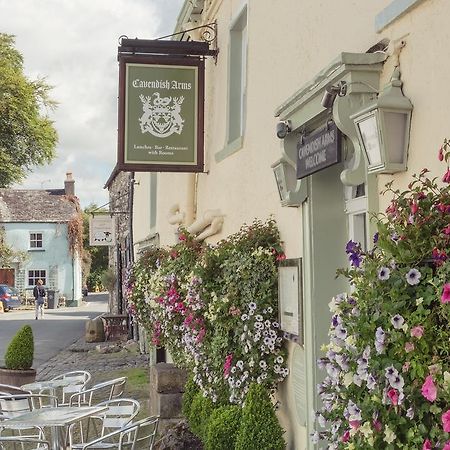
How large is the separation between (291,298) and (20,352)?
6.14 m

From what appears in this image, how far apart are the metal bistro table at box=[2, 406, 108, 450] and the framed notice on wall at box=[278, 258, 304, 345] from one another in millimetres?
1718

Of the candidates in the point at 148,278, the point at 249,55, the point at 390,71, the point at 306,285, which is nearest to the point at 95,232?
the point at 148,278

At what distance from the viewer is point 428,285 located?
8.38 ft

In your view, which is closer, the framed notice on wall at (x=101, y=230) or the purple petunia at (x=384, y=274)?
the purple petunia at (x=384, y=274)

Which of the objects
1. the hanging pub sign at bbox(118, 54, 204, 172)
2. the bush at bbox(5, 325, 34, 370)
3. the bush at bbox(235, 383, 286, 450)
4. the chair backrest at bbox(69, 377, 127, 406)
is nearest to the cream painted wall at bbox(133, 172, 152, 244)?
the bush at bbox(5, 325, 34, 370)

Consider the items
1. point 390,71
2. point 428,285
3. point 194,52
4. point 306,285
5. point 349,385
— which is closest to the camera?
point 428,285

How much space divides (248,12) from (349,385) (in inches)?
180

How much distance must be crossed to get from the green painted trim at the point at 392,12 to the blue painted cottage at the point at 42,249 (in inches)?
1581

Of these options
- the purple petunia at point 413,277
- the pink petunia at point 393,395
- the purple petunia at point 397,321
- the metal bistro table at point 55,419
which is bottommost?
the metal bistro table at point 55,419

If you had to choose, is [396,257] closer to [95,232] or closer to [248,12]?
[248,12]

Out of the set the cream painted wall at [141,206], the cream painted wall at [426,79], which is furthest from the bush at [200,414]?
the cream painted wall at [141,206]

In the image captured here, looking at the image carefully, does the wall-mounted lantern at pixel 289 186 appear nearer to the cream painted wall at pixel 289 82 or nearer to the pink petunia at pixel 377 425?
the cream painted wall at pixel 289 82

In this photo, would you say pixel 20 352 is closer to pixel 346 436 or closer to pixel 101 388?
pixel 101 388

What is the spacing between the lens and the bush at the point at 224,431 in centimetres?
545
